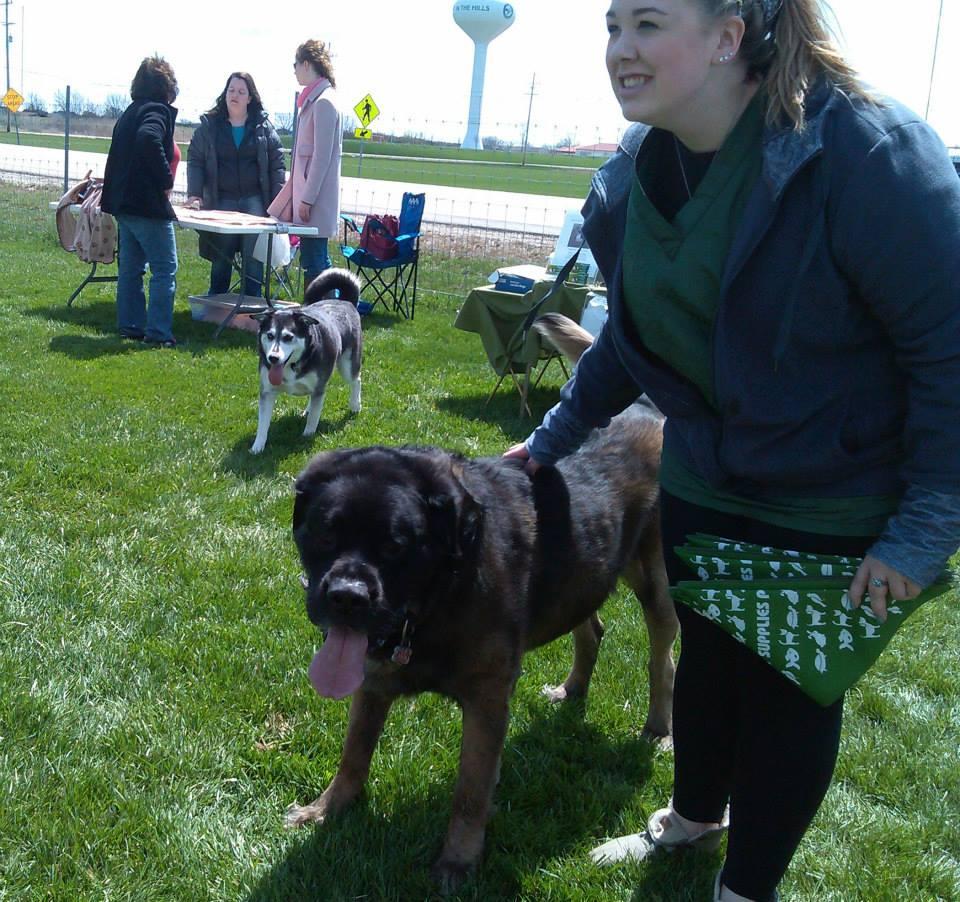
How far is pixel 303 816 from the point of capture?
2.73 metres

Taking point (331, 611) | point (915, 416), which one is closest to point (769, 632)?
point (915, 416)

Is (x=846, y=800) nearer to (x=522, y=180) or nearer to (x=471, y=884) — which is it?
(x=471, y=884)

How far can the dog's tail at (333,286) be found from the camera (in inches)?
317

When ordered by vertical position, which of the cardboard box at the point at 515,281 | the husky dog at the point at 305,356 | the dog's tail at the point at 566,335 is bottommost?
the husky dog at the point at 305,356

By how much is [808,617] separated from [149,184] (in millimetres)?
8057

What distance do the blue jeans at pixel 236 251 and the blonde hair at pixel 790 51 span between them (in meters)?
8.90

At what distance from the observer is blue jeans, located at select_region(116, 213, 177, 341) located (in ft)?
28.6

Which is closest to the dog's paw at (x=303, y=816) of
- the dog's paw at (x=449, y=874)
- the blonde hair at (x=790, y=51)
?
the dog's paw at (x=449, y=874)

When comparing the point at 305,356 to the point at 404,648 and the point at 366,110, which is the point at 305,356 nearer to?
→ the point at 404,648

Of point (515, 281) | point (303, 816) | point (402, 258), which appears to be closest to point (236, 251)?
point (402, 258)

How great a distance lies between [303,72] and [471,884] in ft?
26.4

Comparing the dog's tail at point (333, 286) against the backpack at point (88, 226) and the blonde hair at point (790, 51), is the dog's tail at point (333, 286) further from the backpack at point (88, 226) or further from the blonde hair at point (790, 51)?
the blonde hair at point (790, 51)

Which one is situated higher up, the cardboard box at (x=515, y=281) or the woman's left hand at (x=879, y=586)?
the woman's left hand at (x=879, y=586)

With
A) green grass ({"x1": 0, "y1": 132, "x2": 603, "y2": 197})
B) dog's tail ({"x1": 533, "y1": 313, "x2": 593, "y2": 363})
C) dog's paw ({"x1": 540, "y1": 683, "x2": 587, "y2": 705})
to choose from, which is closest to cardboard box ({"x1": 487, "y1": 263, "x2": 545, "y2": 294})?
dog's tail ({"x1": 533, "y1": 313, "x2": 593, "y2": 363})
